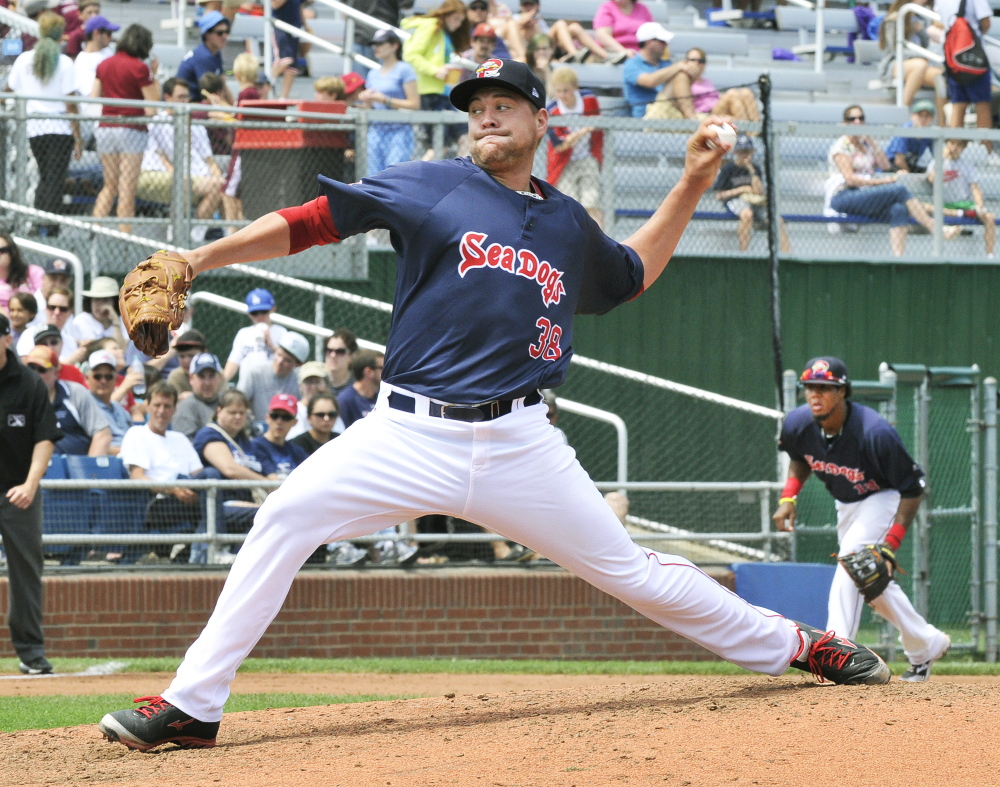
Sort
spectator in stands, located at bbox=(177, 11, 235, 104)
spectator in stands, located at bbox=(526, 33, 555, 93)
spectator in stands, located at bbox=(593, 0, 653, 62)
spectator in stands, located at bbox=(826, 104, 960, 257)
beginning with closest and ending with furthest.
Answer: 1. spectator in stands, located at bbox=(826, 104, 960, 257)
2. spectator in stands, located at bbox=(177, 11, 235, 104)
3. spectator in stands, located at bbox=(526, 33, 555, 93)
4. spectator in stands, located at bbox=(593, 0, 653, 62)

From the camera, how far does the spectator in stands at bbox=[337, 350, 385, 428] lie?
10.2 metres

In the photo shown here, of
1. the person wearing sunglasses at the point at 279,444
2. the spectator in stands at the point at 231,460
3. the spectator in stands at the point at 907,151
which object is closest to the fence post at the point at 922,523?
the spectator in stands at the point at 907,151

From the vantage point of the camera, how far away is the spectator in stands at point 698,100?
1227 cm

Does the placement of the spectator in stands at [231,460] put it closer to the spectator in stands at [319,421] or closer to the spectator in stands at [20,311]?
the spectator in stands at [319,421]

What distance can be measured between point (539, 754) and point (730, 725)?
69cm

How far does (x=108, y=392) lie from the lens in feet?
32.5

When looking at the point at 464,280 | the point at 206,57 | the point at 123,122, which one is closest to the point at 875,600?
the point at 464,280

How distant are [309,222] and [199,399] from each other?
235 inches

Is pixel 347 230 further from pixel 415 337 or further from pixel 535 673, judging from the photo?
pixel 535 673

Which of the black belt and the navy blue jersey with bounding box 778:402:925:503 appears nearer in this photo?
the black belt

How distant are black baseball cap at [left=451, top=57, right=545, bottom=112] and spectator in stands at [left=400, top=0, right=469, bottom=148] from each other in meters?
8.95

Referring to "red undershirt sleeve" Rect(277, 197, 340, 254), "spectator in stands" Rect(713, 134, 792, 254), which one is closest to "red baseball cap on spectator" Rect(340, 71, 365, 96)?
"spectator in stands" Rect(713, 134, 792, 254)

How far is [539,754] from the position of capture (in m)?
4.25

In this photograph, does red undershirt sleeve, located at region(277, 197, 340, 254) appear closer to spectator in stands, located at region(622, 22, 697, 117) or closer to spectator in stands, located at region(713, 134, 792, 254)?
spectator in stands, located at region(713, 134, 792, 254)
